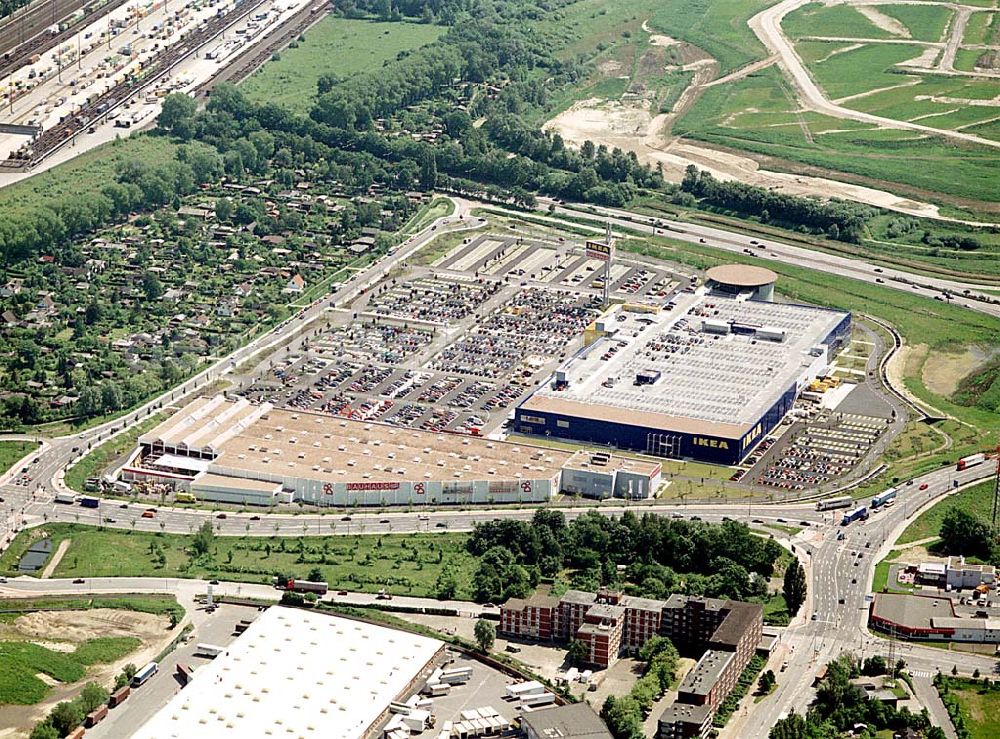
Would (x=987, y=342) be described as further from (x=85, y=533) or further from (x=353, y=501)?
(x=85, y=533)

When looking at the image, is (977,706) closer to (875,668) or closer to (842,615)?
(875,668)

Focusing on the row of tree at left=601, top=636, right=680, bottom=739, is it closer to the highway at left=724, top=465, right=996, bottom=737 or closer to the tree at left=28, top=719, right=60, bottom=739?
the highway at left=724, top=465, right=996, bottom=737

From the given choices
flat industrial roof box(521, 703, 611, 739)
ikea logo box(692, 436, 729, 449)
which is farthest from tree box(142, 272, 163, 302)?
flat industrial roof box(521, 703, 611, 739)

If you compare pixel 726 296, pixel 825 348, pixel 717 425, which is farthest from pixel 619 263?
pixel 717 425

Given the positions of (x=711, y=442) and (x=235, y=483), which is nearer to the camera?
(x=235, y=483)

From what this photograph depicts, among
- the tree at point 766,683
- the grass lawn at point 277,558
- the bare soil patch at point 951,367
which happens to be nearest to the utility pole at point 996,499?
the bare soil patch at point 951,367

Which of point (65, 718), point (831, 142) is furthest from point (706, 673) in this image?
point (831, 142)
